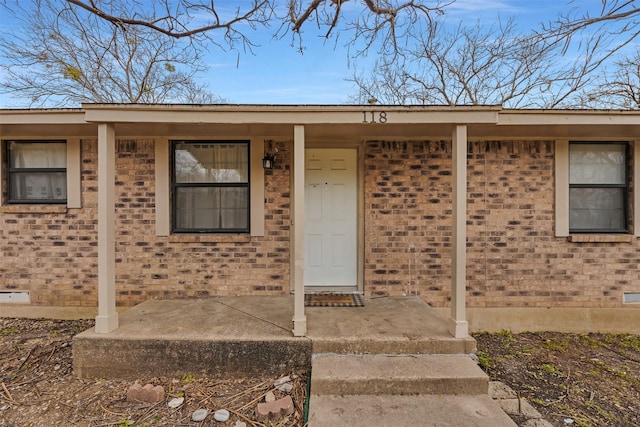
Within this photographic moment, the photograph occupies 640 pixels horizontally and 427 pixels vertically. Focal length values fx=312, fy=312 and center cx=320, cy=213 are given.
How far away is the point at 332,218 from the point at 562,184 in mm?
3097

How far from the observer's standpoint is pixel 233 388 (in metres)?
2.77

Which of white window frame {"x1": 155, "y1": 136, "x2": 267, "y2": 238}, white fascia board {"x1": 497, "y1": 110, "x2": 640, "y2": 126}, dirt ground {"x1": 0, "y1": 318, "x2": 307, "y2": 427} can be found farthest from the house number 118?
dirt ground {"x1": 0, "y1": 318, "x2": 307, "y2": 427}

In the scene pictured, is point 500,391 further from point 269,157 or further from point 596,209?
point 269,157

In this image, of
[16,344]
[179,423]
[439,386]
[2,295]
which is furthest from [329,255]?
[2,295]

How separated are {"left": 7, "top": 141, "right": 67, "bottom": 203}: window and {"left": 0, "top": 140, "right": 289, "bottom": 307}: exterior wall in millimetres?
200

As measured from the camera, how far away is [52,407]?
258 cm

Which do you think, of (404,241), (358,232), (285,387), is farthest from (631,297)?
(285,387)

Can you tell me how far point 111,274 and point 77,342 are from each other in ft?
2.14

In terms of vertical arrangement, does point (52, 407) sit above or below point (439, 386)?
below

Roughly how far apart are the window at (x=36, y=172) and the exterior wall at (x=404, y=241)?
0.20 m

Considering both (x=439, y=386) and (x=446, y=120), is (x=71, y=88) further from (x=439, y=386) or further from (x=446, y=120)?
(x=439, y=386)

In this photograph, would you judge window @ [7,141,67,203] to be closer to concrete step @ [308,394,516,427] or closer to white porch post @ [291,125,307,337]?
white porch post @ [291,125,307,337]

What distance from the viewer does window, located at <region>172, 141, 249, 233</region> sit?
426 centimetres

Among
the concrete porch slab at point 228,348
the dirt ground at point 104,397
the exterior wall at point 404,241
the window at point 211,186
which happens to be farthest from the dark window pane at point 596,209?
the window at point 211,186
